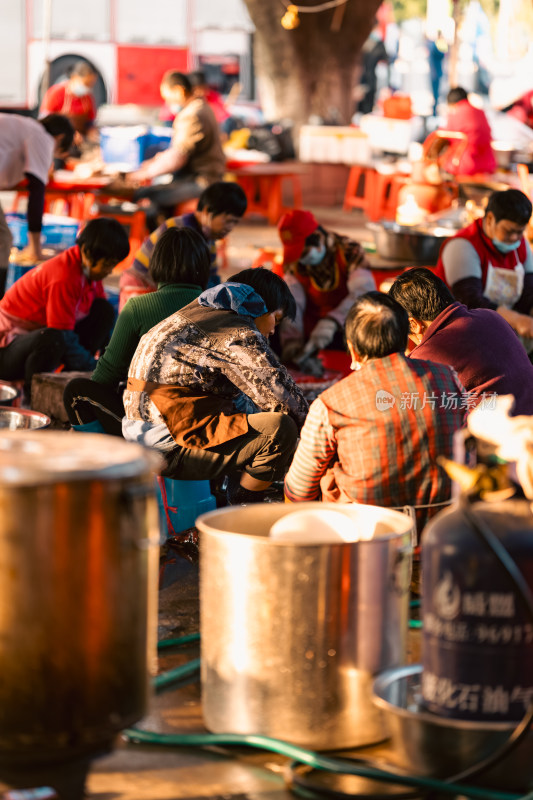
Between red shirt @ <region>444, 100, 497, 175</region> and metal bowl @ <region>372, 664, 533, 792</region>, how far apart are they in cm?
1078

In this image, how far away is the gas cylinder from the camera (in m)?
2.48

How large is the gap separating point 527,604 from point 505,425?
40 centimetres

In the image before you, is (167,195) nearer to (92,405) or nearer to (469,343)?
(92,405)

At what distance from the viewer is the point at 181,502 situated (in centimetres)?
458

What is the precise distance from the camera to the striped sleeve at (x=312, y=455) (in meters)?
3.53

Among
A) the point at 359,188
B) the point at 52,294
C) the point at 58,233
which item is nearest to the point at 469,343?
the point at 52,294

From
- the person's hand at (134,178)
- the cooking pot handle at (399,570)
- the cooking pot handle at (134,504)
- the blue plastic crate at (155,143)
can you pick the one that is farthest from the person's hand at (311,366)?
the blue plastic crate at (155,143)

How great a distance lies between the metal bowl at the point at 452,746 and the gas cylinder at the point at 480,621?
36mm

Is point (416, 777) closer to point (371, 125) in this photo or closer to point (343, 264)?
point (343, 264)

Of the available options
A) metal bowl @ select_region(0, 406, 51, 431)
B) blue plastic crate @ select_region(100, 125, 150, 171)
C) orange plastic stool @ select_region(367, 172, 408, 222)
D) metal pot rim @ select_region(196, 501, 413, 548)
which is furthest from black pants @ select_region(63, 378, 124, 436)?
orange plastic stool @ select_region(367, 172, 408, 222)

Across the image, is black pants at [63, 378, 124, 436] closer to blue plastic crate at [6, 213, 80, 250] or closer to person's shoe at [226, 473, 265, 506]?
person's shoe at [226, 473, 265, 506]

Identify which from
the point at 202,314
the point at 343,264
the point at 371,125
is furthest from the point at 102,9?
the point at 202,314

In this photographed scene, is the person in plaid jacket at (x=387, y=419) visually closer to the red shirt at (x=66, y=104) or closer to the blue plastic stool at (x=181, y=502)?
the blue plastic stool at (x=181, y=502)

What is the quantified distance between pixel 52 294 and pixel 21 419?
166cm
